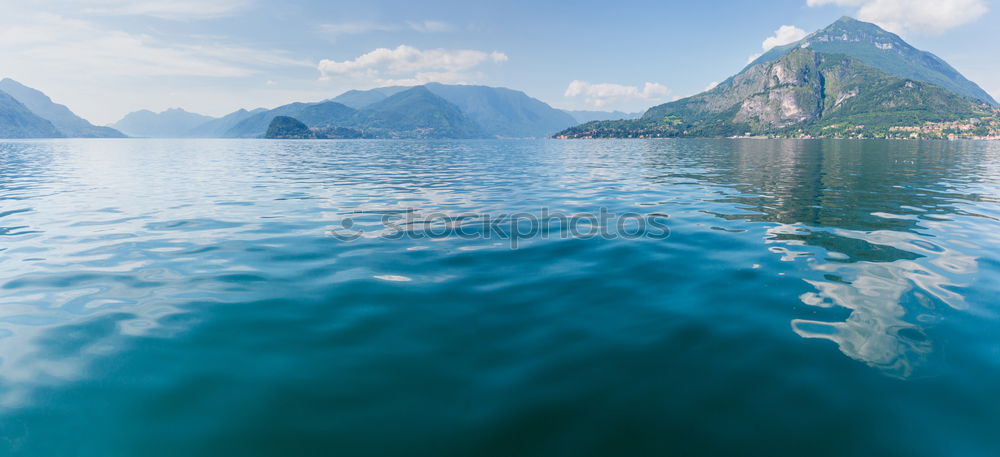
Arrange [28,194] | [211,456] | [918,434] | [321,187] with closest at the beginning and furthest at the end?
[211,456]
[918,434]
[28,194]
[321,187]

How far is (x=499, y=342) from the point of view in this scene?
7.13 metres

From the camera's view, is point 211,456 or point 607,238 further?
point 607,238

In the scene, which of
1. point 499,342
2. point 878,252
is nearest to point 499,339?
point 499,342

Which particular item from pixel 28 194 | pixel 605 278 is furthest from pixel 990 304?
pixel 28 194

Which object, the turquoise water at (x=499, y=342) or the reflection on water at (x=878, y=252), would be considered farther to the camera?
the reflection on water at (x=878, y=252)

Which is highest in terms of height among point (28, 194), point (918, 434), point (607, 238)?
point (28, 194)

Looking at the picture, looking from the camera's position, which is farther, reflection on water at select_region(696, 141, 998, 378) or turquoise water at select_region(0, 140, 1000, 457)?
reflection on water at select_region(696, 141, 998, 378)

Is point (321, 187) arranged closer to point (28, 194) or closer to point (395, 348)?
point (28, 194)

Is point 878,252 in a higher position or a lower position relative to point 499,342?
higher

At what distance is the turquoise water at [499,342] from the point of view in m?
4.96

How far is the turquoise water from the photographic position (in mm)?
4965

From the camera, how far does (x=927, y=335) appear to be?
7.32 metres

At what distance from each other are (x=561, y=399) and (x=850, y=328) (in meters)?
6.04

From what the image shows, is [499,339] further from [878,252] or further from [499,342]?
[878,252]
